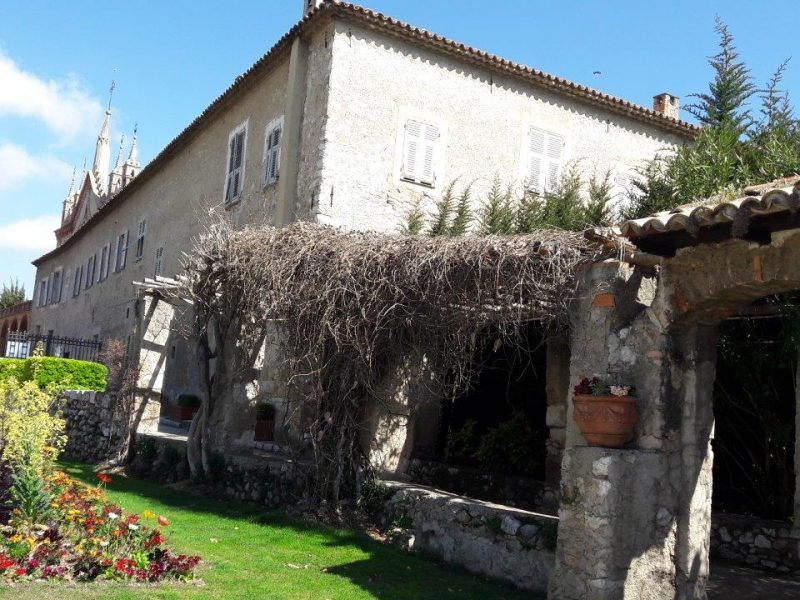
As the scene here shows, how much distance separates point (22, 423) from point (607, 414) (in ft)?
20.3

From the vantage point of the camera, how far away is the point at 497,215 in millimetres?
13508

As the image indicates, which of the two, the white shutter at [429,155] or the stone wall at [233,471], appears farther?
the white shutter at [429,155]

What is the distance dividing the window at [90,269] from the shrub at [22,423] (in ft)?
62.1

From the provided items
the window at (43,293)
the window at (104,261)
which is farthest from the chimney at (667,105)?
the window at (43,293)

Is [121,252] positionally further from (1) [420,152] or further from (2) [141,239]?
(1) [420,152]

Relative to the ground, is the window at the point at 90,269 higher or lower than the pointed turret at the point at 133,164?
lower

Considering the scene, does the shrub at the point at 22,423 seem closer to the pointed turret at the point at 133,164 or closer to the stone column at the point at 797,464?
the stone column at the point at 797,464

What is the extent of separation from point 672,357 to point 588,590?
1.89 meters

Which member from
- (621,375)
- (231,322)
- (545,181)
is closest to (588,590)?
(621,375)

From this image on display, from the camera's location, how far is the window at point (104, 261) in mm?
26328

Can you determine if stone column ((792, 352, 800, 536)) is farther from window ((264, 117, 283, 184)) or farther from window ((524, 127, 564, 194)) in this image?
window ((264, 117, 283, 184))

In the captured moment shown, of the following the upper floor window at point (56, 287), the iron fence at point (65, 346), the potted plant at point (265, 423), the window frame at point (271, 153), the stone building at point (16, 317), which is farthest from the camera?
the stone building at point (16, 317)

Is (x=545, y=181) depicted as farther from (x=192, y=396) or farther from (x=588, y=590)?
(x=588, y=590)

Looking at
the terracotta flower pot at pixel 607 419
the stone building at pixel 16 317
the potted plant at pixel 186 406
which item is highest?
the stone building at pixel 16 317
